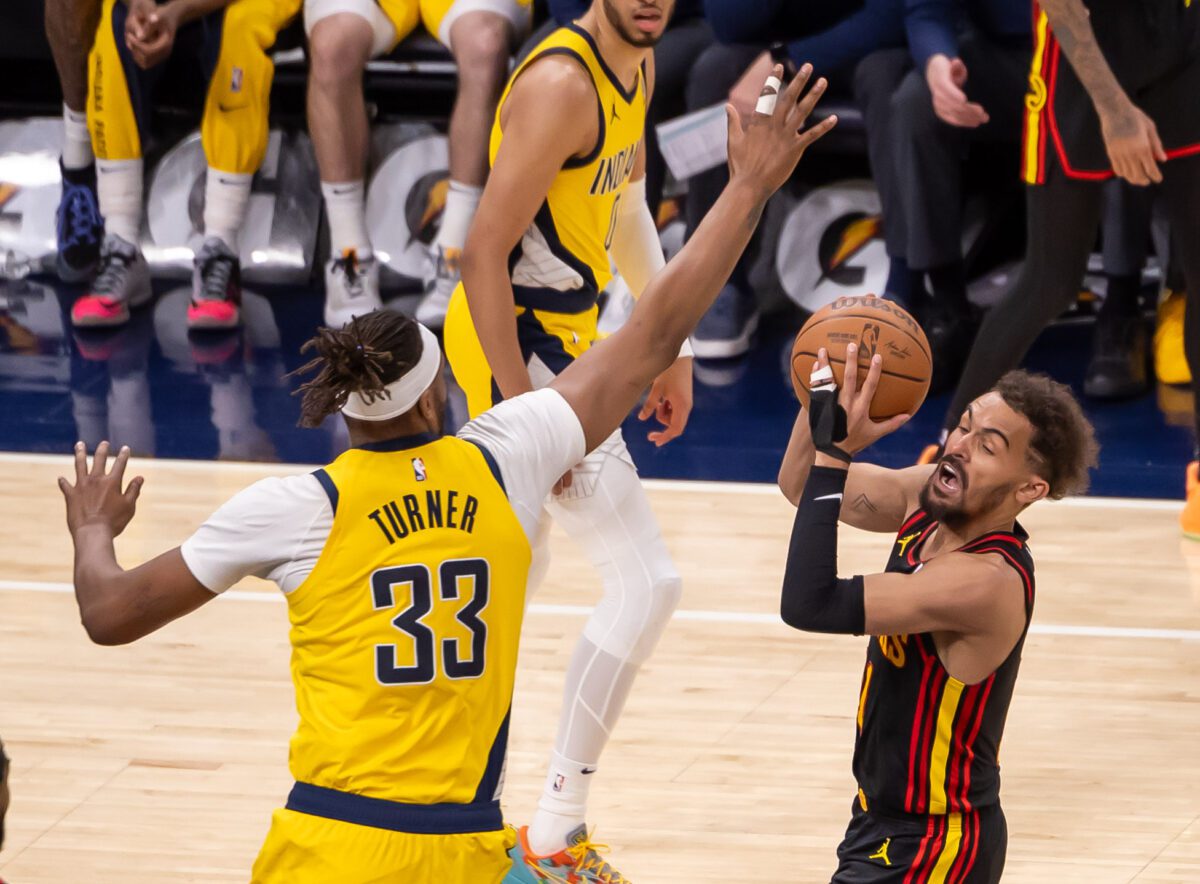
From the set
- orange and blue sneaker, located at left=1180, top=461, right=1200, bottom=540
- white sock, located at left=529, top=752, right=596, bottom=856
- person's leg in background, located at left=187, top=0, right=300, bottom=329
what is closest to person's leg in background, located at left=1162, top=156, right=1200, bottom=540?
orange and blue sneaker, located at left=1180, top=461, right=1200, bottom=540

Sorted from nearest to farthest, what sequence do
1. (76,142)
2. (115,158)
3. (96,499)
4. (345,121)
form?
(96,499)
(345,121)
(115,158)
(76,142)

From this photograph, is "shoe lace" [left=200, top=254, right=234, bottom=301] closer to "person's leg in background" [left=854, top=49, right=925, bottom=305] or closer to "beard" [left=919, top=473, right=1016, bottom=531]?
"person's leg in background" [left=854, top=49, right=925, bottom=305]

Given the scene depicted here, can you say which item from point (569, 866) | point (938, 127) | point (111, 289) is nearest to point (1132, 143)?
point (938, 127)

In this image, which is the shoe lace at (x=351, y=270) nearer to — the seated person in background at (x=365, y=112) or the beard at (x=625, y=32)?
the seated person in background at (x=365, y=112)

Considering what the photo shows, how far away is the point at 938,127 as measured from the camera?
7195mm

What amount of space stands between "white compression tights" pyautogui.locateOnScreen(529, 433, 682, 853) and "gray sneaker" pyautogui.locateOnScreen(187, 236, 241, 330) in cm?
449

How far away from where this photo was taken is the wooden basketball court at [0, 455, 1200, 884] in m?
3.84

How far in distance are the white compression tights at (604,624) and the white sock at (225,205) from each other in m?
4.64

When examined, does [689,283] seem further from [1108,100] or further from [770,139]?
[1108,100]

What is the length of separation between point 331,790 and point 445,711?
199mm

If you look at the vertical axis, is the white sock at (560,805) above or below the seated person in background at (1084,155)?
below

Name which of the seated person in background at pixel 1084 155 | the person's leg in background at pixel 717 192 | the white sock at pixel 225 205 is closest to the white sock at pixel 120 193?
the white sock at pixel 225 205

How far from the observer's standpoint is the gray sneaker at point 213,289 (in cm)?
794

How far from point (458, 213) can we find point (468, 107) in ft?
1.45
